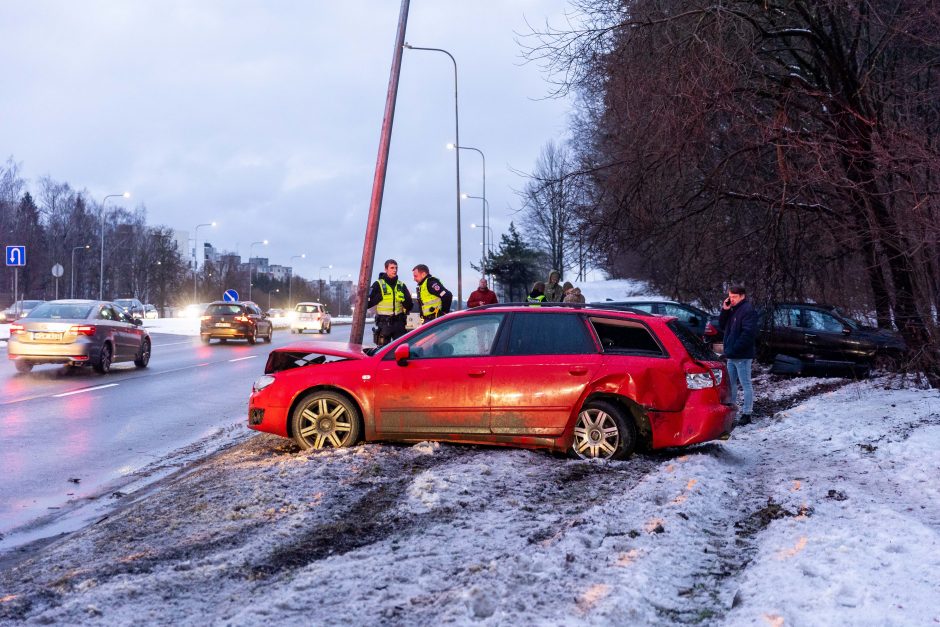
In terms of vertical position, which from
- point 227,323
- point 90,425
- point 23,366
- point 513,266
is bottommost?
point 90,425

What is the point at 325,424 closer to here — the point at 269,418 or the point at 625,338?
the point at 269,418

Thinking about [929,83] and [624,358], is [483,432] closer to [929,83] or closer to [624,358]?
[624,358]

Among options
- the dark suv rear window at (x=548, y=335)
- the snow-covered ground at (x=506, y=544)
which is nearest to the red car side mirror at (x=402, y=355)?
the snow-covered ground at (x=506, y=544)

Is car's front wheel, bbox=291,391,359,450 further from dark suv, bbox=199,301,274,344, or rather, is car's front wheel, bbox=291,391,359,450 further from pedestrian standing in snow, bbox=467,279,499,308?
dark suv, bbox=199,301,274,344

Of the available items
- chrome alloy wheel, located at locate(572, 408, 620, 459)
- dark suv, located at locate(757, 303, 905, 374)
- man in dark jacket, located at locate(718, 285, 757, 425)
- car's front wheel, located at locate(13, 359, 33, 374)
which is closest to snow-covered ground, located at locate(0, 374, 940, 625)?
chrome alloy wheel, located at locate(572, 408, 620, 459)

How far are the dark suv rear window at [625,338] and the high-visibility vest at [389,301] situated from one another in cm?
469

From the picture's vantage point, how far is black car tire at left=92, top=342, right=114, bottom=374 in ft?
58.7

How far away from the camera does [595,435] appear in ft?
26.0

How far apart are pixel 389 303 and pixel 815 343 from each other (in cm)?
972

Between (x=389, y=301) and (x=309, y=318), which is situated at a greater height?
(x=309, y=318)

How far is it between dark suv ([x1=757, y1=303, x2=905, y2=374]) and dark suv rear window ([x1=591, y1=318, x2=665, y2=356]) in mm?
8710

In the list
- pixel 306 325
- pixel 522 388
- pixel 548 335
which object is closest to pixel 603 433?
pixel 522 388

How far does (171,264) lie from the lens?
345ft

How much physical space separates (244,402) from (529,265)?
60656 millimetres
